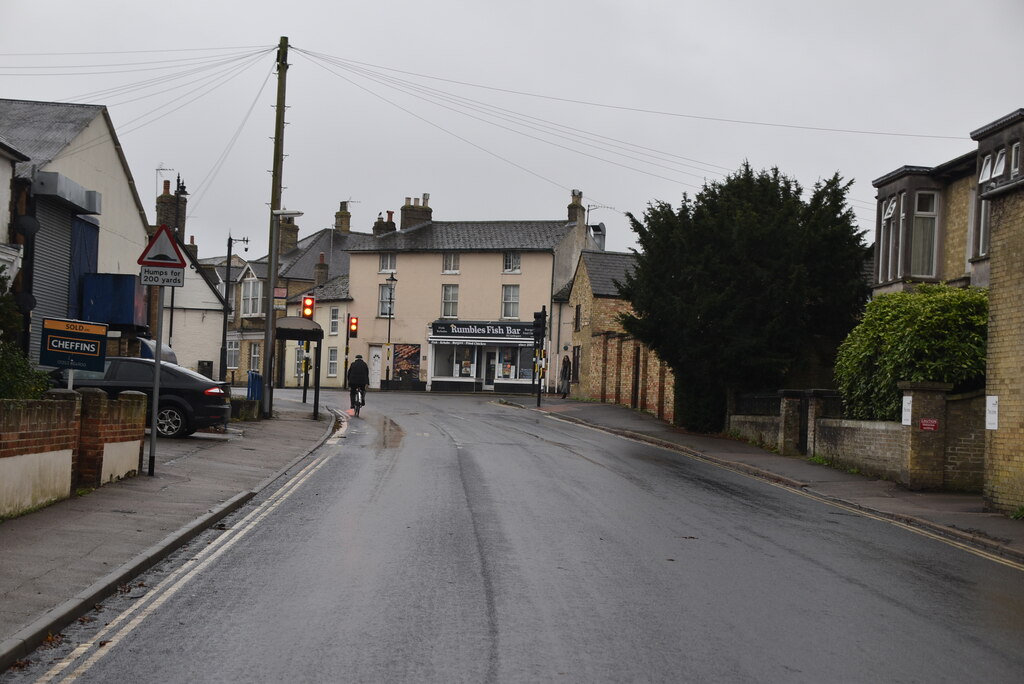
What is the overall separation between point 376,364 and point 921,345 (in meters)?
46.2

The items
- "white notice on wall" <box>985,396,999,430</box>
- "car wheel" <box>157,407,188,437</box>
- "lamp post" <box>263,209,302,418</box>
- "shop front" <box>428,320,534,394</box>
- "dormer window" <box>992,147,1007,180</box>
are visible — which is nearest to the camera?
"white notice on wall" <box>985,396,999,430</box>

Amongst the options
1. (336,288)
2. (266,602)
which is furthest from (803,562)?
(336,288)

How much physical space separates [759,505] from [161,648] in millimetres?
10756

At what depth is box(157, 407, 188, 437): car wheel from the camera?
68.2ft

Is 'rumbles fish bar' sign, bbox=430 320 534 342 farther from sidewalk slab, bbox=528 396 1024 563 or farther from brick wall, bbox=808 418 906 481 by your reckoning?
brick wall, bbox=808 418 906 481

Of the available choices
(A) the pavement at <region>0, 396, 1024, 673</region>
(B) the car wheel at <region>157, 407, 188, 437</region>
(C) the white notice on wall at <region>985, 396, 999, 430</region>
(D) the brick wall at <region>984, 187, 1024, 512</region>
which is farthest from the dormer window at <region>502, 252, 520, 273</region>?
(C) the white notice on wall at <region>985, 396, 999, 430</region>

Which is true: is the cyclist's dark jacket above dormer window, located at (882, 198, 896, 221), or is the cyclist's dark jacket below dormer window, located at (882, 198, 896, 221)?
below

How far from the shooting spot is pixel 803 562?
1105 centimetres

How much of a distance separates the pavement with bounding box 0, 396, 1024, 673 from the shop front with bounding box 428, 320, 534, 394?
34.3 m

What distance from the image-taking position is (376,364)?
208 ft

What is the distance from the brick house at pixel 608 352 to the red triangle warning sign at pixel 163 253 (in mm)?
20844

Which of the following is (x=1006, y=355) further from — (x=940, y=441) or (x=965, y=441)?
(x=965, y=441)

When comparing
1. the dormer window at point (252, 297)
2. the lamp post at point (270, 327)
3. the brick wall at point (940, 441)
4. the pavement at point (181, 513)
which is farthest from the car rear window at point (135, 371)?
the dormer window at point (252, 297)

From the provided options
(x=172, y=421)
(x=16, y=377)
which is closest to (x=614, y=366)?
(x=172, y=421)
